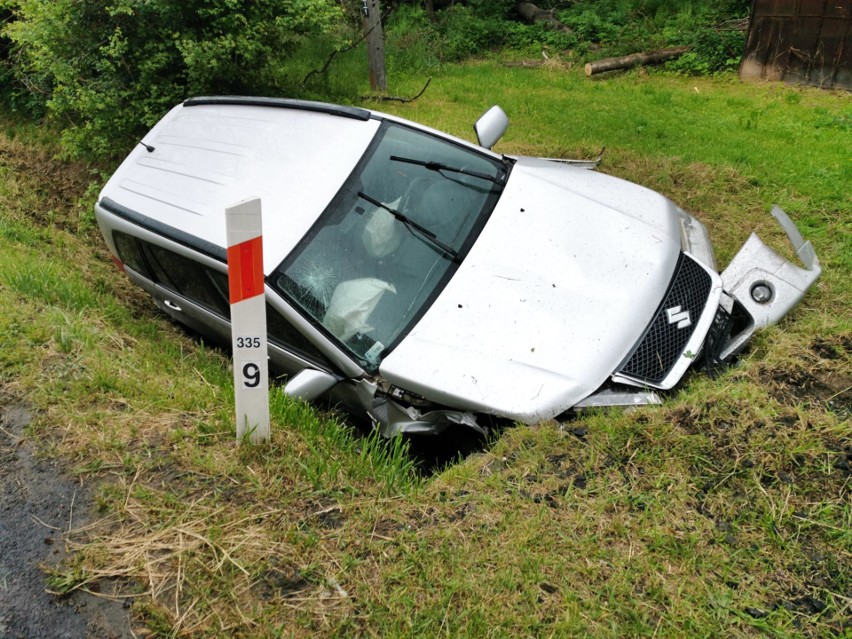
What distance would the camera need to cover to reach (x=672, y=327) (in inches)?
145

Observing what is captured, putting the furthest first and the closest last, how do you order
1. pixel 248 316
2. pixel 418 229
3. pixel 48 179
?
pixel 48 179 < pixel 418 229 < pixel 248 316

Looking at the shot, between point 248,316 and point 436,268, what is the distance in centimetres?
131

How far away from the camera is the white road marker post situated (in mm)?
2758

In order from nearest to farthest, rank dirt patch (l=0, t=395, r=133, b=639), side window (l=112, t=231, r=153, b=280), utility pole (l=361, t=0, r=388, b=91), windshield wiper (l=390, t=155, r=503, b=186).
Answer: dirt patch (l=0, t=395, r=133, b=639), windshield wiper (l=390, t=155, r=503, b=186), side window (l=112, t=231, r=153, b=280), utility pole (l=361, t=0, r=388, b=91)

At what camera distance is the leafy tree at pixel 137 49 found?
23.2ft

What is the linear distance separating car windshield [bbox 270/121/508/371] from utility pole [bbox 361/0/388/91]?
5608 mm

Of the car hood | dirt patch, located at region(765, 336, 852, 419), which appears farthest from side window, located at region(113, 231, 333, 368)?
dirt patch, located at region(765, 336, 852, 419)

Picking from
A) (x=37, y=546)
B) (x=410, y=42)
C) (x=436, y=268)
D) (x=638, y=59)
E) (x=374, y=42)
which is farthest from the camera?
(x=410, y=42)

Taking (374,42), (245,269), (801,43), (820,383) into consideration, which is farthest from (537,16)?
(245,269)

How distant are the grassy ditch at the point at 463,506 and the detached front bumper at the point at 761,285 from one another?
17 cm

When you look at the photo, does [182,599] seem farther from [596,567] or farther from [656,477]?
[656,477]

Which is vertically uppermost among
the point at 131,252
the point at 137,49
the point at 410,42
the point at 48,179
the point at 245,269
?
the point at 245,269

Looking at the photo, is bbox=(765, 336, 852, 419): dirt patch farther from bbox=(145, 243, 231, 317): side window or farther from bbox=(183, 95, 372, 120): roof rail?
bbox=(145, 243, 231, 317): side window

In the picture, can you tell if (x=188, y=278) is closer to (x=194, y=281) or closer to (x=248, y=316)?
(x=194, y=281)
